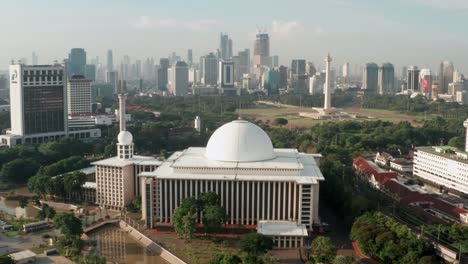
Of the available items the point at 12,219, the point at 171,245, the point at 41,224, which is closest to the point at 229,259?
the point at 171,245

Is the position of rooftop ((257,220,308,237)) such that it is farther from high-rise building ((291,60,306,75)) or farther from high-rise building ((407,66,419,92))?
high-rise building ((291,60,306,75))

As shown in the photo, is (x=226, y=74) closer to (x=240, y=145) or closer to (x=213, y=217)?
(x=240, y=145)

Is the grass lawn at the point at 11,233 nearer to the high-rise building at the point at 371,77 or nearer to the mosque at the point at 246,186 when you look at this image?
the mosque at the point at 246,186

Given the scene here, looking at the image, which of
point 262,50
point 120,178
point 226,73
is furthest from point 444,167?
point 262,50

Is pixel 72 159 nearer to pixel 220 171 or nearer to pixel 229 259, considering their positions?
pixel 220 171

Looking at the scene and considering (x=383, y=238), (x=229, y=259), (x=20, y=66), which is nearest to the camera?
(x=229, y=259)

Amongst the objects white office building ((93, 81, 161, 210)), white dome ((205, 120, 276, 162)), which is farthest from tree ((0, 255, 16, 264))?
white dome ((205, 120, 276, 162))
